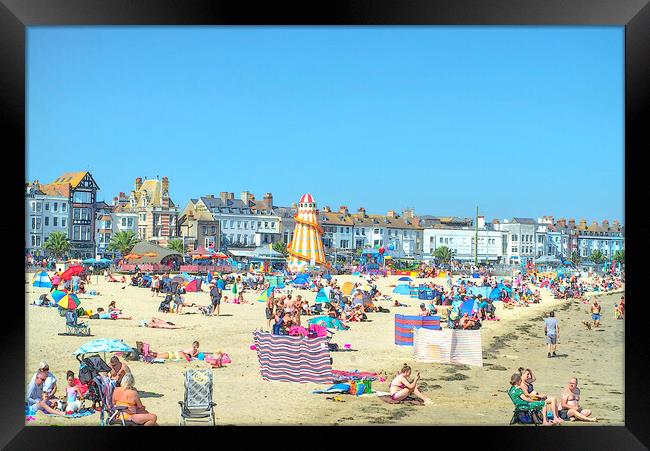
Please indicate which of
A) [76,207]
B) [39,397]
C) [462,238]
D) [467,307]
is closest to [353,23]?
[39,397]

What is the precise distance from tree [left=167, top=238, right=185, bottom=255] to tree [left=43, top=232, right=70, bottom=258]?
3.81 meters

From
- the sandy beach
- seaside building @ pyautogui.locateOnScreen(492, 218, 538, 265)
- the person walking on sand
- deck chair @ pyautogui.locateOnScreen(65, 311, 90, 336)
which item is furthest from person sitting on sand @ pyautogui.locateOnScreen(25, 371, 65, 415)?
seaside building @ pyautogui.locateOnScreen(492, 218, 538, 265)

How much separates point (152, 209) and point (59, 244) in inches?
138

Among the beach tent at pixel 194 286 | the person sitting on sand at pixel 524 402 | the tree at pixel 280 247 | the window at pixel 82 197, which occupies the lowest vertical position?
the person sitting on sand at pixel 524 402

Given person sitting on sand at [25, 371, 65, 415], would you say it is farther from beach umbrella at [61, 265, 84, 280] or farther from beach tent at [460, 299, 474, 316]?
beach umbrella at [61, 265, 84, 280]

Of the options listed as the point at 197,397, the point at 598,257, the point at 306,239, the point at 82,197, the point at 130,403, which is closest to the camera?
the point at 130,403

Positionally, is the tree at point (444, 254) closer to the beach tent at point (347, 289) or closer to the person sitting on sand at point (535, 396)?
the beach tent at point (347, 289)

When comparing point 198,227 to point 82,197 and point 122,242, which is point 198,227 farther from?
point 82,197

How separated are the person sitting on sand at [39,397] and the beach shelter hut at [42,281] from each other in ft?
41.3

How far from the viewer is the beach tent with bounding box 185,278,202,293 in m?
20.2

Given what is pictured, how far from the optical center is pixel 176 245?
82.5 feet

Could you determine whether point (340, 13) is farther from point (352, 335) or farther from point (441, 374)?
point (352, 335)

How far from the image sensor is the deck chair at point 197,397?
626 cm

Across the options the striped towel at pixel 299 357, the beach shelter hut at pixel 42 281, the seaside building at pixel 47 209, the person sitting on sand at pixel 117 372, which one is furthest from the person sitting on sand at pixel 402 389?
the seaside building at pixel 47 209
